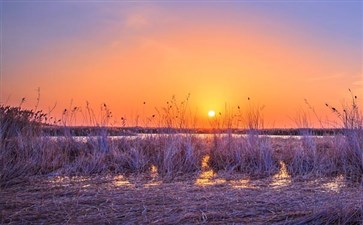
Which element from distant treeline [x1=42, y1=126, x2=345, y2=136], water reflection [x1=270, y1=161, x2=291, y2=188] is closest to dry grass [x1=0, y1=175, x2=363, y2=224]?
water reflection [x1=270, y1=161, x2=291, y2=188]

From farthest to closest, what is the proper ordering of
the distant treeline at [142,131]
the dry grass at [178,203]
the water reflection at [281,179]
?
the distant treeline at [142,131] → the water reflection at [281,179] → the dry grass at [178,203]

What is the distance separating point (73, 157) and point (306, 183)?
5.25 metres

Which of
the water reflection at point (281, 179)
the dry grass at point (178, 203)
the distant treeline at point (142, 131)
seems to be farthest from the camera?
the distant treeline at point (142, 131)

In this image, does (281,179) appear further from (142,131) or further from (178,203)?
(142,131)

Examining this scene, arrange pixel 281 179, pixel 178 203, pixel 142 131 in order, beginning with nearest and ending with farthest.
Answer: pixel 178 203
pixel 281 179
pixel 142 131

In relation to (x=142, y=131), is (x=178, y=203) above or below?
below

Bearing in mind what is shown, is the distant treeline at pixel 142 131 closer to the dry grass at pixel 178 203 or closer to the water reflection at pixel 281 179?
the water reflection at pixel 281 179

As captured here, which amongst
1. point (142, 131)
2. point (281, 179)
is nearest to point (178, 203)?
point (281, 179)

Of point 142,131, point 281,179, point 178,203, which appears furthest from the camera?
point 142,131

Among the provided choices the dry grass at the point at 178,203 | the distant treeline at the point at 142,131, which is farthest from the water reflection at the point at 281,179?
the distant treeline at the point at 142,131

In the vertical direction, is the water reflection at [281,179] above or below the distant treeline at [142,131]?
below

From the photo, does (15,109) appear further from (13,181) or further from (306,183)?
(306,183)

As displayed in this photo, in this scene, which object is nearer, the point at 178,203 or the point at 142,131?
the point at 178,203

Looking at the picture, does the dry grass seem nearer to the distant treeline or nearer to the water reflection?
the water reflection
